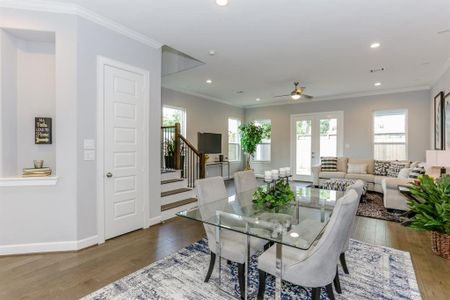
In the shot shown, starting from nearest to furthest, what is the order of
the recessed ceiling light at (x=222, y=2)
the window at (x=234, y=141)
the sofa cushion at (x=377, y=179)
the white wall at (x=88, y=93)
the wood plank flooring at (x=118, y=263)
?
the wood plank flooring at (x=118, y=263) → the recessed ceiling light at (x=222, y=2) → the white wall at (x=88, y=93) → the sofa cushion at (x=377, y=179) → the window at (x=234, y=141)

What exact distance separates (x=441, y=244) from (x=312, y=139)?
5541 mm

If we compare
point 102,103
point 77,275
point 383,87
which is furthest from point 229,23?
point 383,87

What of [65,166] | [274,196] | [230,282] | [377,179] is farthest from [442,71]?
[65,166]

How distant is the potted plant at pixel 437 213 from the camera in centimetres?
264

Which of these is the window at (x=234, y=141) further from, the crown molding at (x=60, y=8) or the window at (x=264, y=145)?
the crown molding at (x=60, y=8)

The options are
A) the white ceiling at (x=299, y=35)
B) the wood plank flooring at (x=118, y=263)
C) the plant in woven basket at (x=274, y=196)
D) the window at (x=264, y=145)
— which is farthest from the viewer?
the window at (x=264, y=145)

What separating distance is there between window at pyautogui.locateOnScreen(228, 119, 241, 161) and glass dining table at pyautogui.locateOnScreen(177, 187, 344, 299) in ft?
19.8

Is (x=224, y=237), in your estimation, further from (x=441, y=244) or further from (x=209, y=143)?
(x=209, y=143)

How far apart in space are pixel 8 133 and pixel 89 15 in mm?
1720

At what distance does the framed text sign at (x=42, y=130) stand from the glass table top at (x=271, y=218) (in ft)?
7.19

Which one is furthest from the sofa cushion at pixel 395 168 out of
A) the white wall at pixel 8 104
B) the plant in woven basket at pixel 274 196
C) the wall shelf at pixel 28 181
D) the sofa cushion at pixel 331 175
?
the white wall at pixel 8 104

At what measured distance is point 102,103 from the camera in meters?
3.06

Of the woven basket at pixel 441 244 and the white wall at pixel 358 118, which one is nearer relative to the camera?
the woven basket at pixel 441 244

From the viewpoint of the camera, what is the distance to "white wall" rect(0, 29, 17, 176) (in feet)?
9.02
